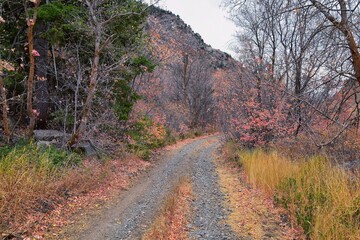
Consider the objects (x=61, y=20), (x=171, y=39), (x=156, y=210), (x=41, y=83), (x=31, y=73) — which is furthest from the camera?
(x=171, y=39)

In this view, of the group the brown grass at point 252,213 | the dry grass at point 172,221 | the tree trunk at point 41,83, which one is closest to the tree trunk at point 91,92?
the tree trunk at point 41,83

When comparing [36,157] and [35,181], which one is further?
[36,157]

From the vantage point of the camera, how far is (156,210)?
6457 millimetres

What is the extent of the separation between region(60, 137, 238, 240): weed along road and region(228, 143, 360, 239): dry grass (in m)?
1.43

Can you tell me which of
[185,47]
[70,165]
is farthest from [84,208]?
[185,47]

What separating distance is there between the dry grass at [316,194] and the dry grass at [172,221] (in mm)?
2284

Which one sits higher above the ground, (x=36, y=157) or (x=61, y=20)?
(x=61, y=20)

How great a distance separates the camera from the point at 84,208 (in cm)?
628

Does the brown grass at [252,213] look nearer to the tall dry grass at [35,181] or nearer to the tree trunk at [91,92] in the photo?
the tall dry grass at [35,181]

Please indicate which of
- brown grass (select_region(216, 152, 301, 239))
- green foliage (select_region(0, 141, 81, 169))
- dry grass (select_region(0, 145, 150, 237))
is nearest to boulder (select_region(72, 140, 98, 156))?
green foliage (select_region(0, 141, 81, 169))

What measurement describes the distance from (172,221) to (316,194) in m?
3.09

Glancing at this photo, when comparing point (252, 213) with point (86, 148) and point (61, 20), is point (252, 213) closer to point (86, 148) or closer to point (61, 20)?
point (86, 148)

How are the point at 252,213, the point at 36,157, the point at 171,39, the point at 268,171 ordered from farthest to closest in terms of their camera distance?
the point at 171,39
the point at 268,171
the point at 36,157
the point at 252,213

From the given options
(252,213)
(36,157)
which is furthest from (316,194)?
(36,157)
